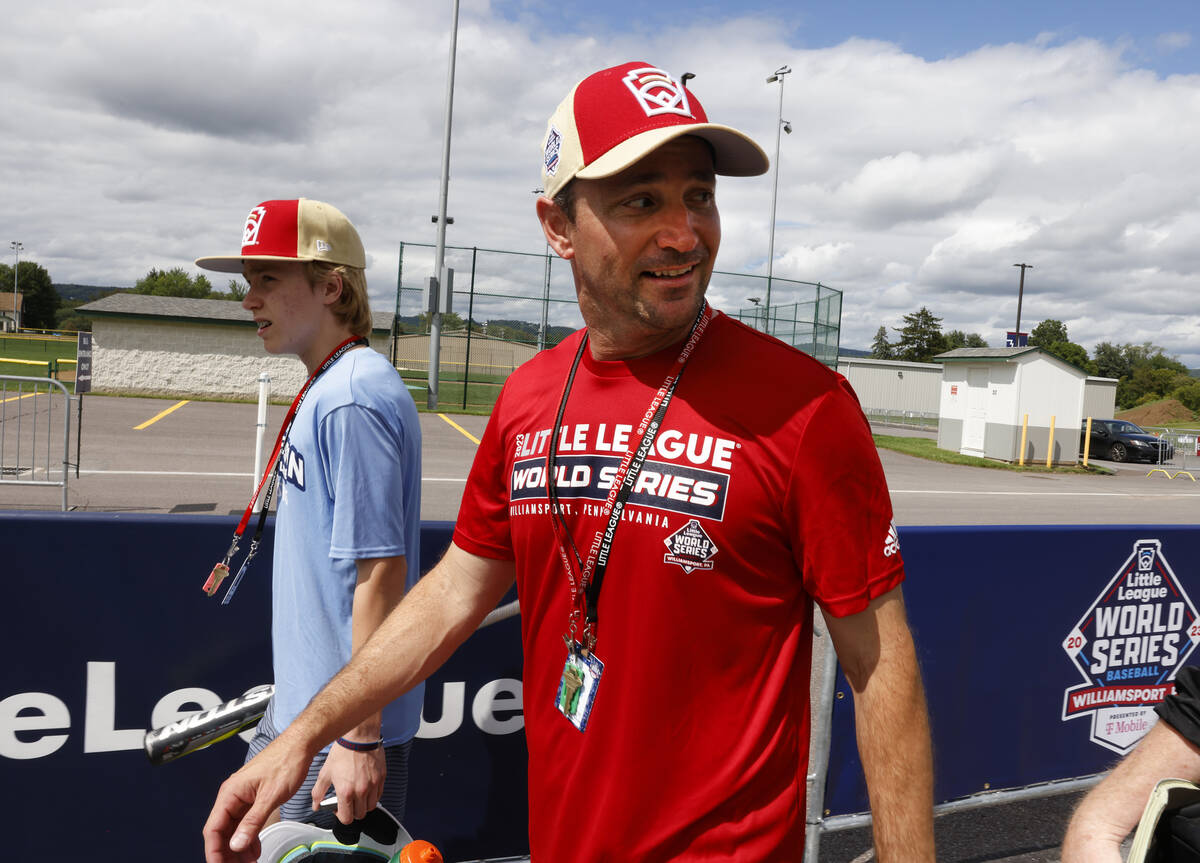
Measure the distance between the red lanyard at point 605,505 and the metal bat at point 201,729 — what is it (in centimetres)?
110

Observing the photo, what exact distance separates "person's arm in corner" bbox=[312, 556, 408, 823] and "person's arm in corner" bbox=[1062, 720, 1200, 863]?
1491 mm

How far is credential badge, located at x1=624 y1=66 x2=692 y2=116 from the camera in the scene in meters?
1.51

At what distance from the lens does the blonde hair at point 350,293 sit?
98.0 inches

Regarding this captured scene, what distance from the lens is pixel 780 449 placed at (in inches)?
55.5

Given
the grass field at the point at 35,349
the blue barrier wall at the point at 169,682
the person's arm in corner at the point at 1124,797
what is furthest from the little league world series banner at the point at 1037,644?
the grass field at the point at 35,349

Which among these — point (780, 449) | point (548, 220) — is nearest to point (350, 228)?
point (548, 220)

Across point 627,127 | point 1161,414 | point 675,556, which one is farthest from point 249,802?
point 1161,414

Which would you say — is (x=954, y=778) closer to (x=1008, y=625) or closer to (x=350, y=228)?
(x=1008, y=625)

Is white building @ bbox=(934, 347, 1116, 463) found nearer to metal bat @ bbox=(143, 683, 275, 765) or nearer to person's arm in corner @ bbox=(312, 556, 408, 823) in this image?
person's arm in corner @ bbox=(312, 556, 408, 823)

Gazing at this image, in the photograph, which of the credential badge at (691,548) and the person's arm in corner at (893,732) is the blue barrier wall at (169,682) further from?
the person's arm in corner at (893,732)

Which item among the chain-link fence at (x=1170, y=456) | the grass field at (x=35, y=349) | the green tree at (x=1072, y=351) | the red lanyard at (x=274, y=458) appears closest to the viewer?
the red lanyard at (x=274, y=458)

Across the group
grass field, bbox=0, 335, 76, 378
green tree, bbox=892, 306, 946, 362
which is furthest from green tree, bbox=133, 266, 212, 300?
green tree, bbox=892, 306, 946, 362

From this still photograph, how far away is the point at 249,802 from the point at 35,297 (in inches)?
5524

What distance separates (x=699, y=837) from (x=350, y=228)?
189 cm
